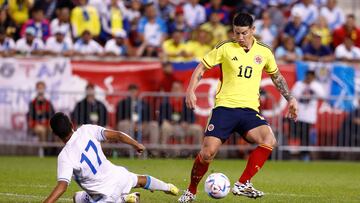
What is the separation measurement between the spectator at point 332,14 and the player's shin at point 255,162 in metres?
15.1

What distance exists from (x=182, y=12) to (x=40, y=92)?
17.7ft

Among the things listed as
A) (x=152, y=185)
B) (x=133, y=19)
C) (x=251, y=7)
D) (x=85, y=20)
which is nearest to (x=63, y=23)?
(x=85, y=20)

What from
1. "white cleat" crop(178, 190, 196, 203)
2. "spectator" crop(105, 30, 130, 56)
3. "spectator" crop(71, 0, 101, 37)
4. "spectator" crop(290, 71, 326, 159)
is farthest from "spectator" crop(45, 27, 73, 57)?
"white cleat" crop(178, 190, 196, 203)

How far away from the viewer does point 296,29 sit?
27.1 m

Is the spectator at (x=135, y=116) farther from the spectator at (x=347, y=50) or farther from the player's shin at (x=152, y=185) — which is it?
the player's shin at (x=152, y=185)

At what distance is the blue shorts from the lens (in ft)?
44.6

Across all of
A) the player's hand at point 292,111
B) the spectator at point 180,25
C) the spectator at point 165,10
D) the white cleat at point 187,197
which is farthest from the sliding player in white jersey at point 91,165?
the spectator at point 165,10

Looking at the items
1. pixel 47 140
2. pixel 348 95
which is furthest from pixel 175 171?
pixel 348 95

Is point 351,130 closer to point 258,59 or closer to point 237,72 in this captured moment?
point 258,59

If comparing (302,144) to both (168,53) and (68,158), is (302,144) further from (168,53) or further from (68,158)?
(68,158)

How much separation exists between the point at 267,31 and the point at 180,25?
7.75ft

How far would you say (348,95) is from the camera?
24625 millimetres

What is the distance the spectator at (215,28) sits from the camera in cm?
2636

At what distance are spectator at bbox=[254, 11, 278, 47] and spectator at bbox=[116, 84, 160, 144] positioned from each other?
4501 mm
